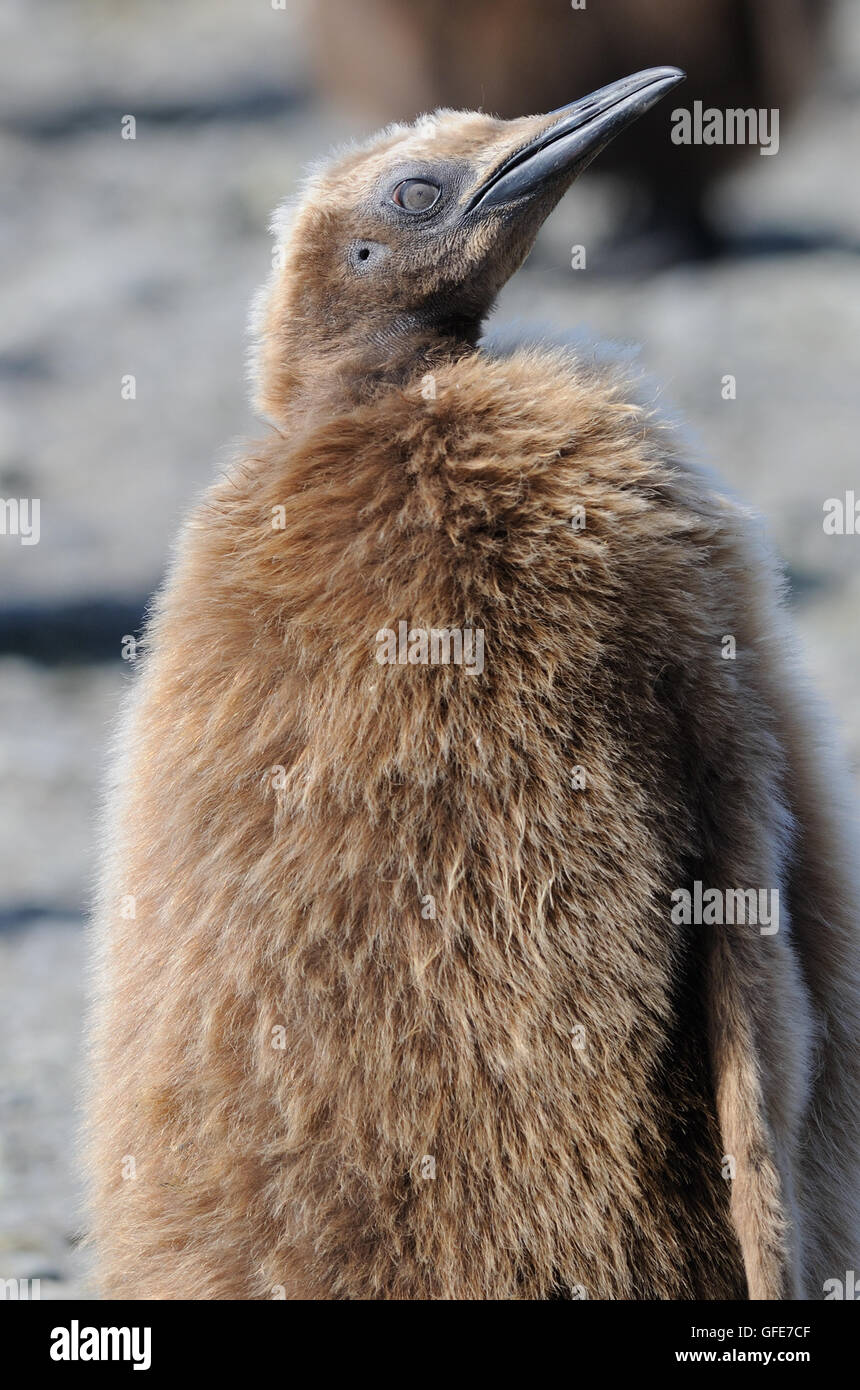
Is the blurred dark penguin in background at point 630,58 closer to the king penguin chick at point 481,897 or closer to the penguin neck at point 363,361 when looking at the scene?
the penguin neck at point 363,361

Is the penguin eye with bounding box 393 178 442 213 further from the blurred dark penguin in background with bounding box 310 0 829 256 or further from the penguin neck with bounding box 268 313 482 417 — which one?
the blurred dark penguin in background with bounding box 310 0 829 256

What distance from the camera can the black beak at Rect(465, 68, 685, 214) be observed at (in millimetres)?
1880

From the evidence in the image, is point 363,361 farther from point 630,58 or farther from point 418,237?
point 630,58

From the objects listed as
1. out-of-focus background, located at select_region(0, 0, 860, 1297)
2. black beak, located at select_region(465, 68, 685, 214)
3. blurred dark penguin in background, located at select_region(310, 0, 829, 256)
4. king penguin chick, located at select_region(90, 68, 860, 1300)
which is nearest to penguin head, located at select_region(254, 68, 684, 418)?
black beak, located at select_region(465, 68, 685, 214)

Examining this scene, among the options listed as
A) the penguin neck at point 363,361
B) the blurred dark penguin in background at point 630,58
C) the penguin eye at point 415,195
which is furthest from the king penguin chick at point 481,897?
the blurred dark penguin in background at point 630,58

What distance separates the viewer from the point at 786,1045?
1616mm

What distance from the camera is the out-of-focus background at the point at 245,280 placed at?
3818mm

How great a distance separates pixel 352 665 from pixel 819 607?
8.39 ft

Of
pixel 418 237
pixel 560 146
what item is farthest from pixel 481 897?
pixel 560 146

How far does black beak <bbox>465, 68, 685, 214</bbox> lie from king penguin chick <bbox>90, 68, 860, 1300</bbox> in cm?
26

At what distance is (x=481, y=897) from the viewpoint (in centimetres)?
164

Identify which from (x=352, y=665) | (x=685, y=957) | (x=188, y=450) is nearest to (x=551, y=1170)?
(x=685, y=957)

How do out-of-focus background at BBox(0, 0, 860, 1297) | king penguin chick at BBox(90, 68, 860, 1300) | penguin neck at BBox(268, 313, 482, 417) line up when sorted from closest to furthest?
king penguin chick at BBox(90, 68, 860, 1300), penguin neck at BBox(268, 313, 482, 417), out-of-focus background at BBox(0, 0, 860, 1297)

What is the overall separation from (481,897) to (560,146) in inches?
34.7
